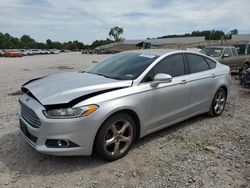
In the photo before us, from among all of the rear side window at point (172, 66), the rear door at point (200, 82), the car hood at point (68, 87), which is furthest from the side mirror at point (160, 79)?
the rear door at point (200, 82)

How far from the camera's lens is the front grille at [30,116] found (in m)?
3.54

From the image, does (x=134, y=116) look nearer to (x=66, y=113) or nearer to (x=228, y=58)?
(x=66, y=113)

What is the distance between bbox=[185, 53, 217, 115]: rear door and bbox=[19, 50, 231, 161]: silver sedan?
0.8 inches

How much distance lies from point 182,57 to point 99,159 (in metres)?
2.57

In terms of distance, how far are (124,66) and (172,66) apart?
35.7 inches

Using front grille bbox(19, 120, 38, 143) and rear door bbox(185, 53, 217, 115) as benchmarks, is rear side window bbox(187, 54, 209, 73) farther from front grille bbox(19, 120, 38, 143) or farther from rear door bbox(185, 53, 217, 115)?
front grille bbox(19, 120, 38, 143)

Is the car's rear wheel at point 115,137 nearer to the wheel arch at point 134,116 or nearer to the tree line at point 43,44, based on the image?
the wheel arch at point 134,116

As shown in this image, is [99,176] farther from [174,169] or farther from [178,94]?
[178,94]

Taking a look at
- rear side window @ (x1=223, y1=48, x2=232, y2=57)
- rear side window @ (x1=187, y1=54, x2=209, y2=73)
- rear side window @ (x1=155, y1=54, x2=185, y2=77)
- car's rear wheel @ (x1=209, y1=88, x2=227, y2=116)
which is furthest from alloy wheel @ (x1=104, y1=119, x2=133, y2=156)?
rear side window @ (x1=223, y1=48, x2=232, y2=57)

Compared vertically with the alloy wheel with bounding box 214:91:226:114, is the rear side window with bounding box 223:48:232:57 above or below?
above

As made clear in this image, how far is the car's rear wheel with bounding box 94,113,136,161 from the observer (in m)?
3.66

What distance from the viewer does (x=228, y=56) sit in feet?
42.0

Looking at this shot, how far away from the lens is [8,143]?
4473 millimetres

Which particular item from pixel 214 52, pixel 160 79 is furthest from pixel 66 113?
pixel 214 52
